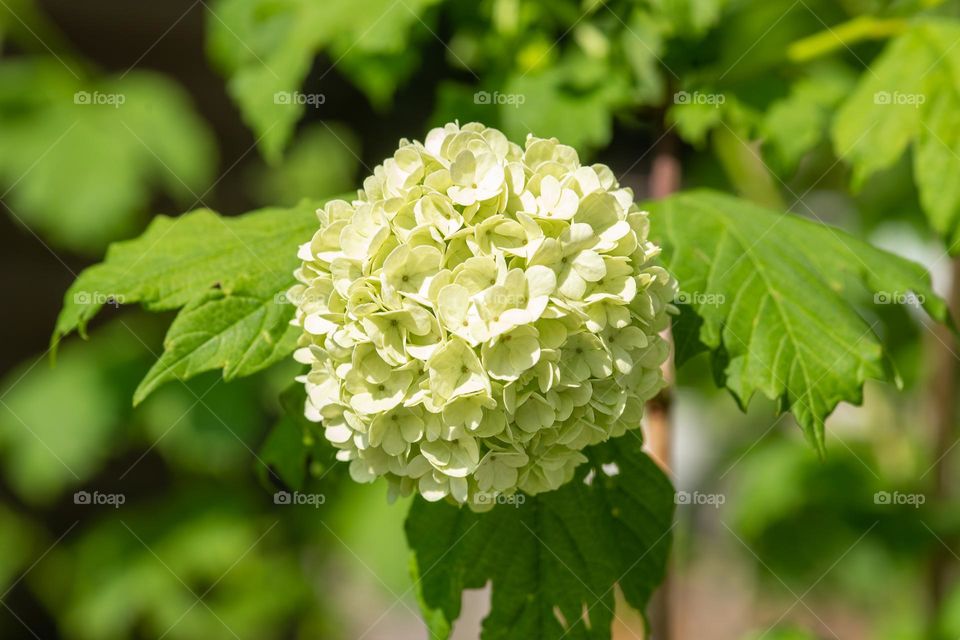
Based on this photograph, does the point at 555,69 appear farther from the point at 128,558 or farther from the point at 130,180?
the point at 128,558

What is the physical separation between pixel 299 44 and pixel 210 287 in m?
0.83

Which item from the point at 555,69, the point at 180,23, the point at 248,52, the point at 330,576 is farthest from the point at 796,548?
the point at 180,23

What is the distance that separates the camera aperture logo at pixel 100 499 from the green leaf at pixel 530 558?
9.83 ft

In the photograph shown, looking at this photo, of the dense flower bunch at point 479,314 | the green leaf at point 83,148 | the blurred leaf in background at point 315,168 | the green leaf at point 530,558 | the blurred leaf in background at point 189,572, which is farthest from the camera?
the blurred leaf in background at point 315,168

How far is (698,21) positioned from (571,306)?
94 cm

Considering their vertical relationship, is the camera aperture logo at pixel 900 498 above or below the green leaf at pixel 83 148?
below

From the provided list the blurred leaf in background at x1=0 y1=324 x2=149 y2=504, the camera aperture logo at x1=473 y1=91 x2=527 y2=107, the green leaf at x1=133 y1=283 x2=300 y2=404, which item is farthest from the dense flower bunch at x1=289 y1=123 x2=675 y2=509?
the blurred leaf in background at x1=0 y1=324 x2=149 y2=504

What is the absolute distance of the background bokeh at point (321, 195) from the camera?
2217mm

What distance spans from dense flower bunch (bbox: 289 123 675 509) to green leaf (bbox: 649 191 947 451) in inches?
7.6

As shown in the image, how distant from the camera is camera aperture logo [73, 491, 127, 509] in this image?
14.5 ft

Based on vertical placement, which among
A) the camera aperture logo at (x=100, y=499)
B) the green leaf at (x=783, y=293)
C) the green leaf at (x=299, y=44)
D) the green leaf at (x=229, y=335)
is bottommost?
the camera aperture logo at (x=100, y=499)

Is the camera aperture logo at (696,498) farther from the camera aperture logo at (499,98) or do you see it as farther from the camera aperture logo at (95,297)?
the camera aperture logo at (95,297)

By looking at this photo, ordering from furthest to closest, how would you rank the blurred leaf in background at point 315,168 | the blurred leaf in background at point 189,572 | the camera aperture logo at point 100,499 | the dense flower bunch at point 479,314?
the blurred leaf in background at point 315,168 < the camera aperture logo at point 100,499 < the blurred leaf in background at point 189,572 < the dense flower bunch at point 479,314

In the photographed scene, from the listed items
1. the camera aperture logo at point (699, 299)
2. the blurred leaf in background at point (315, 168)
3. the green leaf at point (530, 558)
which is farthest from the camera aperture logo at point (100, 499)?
the camera aperture logo at point (699, 299)
